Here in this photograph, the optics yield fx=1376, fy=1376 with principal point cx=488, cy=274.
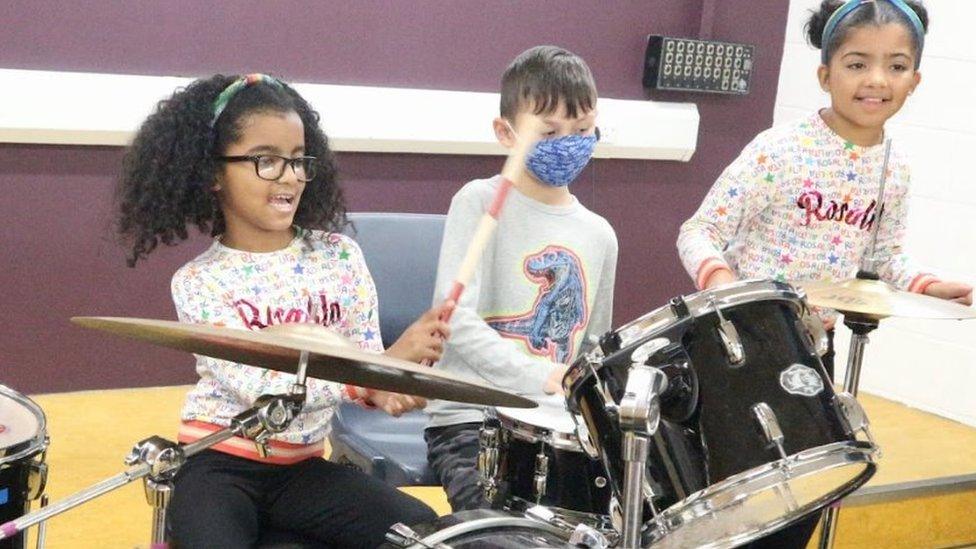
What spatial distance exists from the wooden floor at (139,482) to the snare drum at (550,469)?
847 mm

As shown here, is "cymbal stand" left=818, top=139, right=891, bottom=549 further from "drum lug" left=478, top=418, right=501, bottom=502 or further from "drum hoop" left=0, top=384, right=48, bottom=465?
"drum hoop" left=0, top=384, right=48, bottom=465

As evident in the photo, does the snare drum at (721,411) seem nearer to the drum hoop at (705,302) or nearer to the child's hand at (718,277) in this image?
the drum hoop at (705,302)

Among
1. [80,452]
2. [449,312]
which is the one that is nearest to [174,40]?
[80,452]

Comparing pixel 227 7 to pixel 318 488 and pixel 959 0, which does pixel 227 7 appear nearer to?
pixel 318 488

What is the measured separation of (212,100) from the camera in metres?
2.19

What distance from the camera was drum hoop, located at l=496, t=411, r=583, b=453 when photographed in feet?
6.72

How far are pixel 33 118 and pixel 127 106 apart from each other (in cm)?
23

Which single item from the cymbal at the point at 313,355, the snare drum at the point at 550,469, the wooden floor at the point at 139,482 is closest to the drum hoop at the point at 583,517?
the snare drum at the point at 550,469

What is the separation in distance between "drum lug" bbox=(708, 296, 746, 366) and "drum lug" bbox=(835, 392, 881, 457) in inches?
7.9

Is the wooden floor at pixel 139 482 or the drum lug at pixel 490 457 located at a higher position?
the drum lug at pixel 490 457

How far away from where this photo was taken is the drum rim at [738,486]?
73.7 inches

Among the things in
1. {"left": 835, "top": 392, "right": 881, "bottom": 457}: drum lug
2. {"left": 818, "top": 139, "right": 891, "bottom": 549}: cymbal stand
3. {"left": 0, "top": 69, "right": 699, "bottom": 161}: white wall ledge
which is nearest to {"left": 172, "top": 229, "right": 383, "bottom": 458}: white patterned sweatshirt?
{"left": 835, "top": 392, "right": 881, "bottom": 457}: drum lug

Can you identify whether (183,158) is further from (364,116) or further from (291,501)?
(364,116)

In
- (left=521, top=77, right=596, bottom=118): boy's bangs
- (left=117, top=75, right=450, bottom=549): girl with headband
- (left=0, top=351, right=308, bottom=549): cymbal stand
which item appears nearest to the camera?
(left=0, top=351, right=308, bottom=549): cymbal stand
